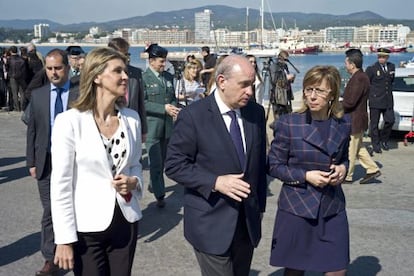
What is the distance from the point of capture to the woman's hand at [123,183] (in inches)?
113

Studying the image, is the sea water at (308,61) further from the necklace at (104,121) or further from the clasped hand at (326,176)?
the necklace at (104,121)

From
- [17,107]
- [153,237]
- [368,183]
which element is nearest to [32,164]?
[153,237]

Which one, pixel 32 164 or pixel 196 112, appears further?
pixel 32 164

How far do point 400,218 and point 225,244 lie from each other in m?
3.96

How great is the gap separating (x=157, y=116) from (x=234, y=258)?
3593 millimetres

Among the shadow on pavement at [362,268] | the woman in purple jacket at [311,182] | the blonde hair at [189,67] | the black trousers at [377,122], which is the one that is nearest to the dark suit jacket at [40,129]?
the woman in purple jacket at [311,182]

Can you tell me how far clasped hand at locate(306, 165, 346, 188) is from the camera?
3.31 meters

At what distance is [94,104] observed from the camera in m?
2.91

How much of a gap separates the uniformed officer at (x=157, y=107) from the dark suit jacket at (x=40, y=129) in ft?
6.47

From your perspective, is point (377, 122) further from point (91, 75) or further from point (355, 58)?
point (91, 75)

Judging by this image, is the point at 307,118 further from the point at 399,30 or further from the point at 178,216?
the point at 399,30

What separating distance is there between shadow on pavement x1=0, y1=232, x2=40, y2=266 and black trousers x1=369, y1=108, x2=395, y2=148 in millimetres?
6816

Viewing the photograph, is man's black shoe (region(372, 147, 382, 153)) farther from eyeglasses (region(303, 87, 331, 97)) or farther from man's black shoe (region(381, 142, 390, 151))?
eyeglasses (region(303, 87, 331, 97))

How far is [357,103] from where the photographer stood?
7.66m
